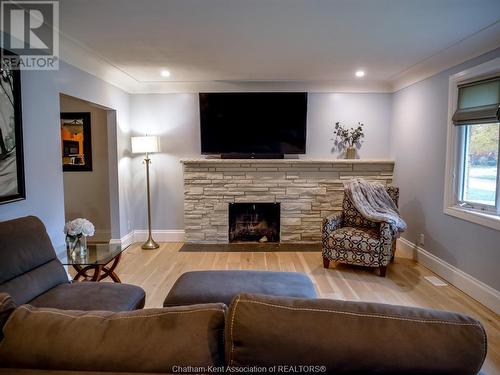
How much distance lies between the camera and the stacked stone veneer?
483 cm

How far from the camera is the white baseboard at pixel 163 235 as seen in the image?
5078 mm

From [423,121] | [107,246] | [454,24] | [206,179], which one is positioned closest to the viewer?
[454,24]

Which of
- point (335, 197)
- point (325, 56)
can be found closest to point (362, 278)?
point (335, 197)

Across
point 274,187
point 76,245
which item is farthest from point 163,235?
point 76,245

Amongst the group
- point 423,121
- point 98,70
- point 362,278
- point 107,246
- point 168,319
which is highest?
point 98,70

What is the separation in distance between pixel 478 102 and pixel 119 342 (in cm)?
352

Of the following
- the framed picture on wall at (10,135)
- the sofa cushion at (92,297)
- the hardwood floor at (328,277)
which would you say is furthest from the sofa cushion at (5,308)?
the hardwood floor at (328,277)

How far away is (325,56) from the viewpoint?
11.6 feet

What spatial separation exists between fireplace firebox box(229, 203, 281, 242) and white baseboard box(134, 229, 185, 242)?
79 cm

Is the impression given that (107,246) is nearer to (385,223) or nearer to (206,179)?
(206,179)

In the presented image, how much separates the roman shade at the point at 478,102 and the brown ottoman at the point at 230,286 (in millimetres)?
2201

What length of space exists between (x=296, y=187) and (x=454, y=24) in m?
2.76

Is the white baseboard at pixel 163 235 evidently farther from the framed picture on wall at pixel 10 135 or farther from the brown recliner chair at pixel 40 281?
the brown recliner chair at pixel 40 281

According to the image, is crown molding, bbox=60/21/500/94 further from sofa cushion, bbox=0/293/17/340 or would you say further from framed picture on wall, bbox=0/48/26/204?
sofa cushion, bbox=0/293/17/340
